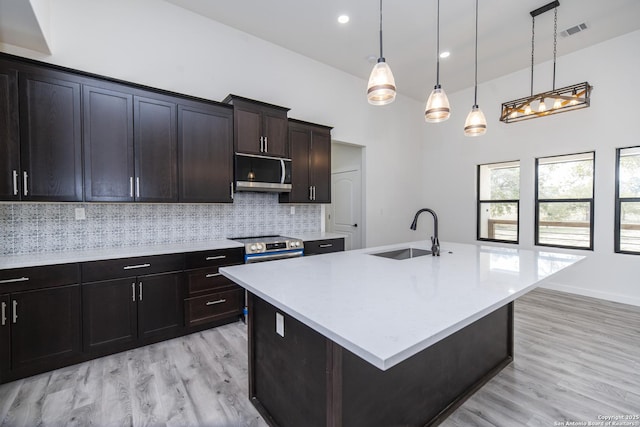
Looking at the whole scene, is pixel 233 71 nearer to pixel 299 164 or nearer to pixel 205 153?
pixel 205 153

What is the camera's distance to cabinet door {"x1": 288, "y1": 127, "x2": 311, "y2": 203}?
379cm

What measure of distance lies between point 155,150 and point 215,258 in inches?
47.1

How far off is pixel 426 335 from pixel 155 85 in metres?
3.50

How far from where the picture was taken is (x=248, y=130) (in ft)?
10.9

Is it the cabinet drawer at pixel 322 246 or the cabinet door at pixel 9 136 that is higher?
the cabinet door at pixel 9 136

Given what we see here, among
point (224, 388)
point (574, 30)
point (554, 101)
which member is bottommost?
point (224, 388)

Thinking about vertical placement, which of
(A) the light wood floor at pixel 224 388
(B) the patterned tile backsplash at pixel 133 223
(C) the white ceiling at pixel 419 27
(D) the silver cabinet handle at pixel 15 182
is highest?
(C) the white ceiling at pixel 419 27

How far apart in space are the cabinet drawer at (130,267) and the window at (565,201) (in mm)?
5207

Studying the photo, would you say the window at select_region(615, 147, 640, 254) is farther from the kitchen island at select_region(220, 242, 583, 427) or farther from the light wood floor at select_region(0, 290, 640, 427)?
the kitchen island at select_region(220, 242, 583, 427)

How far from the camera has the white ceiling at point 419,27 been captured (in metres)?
3.18

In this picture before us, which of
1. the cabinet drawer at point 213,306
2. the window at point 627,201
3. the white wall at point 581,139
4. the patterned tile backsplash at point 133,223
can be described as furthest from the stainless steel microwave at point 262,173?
the window at point 627,201

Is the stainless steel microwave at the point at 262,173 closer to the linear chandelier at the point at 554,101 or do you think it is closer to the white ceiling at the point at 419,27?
the white ceiling at the point at 419,27

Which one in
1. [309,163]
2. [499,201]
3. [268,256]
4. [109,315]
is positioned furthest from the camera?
[499,201]

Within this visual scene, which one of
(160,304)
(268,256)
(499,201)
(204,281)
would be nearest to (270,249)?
(268,256)
